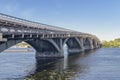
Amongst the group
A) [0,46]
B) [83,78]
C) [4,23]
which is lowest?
[83,78]

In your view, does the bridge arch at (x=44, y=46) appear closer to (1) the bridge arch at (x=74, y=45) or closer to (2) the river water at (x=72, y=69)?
(2) the river water at (x=72, y=69)

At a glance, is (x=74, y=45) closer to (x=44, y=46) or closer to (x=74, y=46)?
(x=74, y=46)

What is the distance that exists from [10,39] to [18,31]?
2.09 meters

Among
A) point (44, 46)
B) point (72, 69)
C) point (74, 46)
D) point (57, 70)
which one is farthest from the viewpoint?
point (74, 46)

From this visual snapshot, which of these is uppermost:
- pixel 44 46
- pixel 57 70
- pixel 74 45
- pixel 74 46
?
pixel 74 45

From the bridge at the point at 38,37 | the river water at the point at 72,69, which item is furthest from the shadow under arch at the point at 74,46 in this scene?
the river water at the point at 72,69

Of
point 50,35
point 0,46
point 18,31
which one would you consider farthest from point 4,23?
point 50,35

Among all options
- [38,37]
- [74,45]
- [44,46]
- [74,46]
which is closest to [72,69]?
[38,37]

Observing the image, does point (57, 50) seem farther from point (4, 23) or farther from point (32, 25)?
point (4, 23)

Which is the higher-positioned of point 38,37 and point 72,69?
point 38,37

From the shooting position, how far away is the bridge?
49.2m

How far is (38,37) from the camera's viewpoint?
238 feet

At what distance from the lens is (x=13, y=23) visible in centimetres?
6034

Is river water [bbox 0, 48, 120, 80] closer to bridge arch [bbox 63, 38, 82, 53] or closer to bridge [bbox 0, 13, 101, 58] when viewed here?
bridge [bbox 0, 13, 101, 58]
